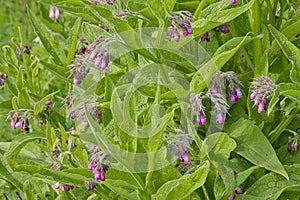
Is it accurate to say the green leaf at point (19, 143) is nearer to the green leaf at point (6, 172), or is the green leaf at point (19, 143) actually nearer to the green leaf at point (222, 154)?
the green leaf at point (6, 172)

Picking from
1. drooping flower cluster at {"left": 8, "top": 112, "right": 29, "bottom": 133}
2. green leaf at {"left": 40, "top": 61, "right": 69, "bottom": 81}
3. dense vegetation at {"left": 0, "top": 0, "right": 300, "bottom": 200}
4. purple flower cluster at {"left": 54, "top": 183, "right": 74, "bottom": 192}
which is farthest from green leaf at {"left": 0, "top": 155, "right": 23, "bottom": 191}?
green leaf at {"left": 40, "top": 61, "right": 69, "bottom": 81}

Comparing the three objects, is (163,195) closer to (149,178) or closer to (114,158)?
(149,178)

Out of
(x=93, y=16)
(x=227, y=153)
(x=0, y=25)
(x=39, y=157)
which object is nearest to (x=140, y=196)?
(x=227, y=153)

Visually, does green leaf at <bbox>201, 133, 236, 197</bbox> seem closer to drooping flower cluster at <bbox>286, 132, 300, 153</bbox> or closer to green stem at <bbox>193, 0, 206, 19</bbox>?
drooping flower cluster at <bbox>286, 132, 300, 153</bbox>

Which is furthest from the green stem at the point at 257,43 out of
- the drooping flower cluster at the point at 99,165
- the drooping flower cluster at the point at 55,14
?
the drooping flower cluster at the point at 55,14

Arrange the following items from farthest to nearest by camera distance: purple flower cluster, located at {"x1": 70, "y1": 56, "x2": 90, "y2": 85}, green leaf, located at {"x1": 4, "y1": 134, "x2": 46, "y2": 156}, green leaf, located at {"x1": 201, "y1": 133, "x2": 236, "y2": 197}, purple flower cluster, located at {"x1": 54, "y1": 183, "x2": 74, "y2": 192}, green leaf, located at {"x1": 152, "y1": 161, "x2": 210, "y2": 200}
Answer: green leaf, located at {"x1": 4, "y1": 134, "x2": 46, "y2": 156}
purple flower cluster, located at {"x1": 54, "y1": 183, "x2": 74, "y2": 192}
purple flower cluster, located at {"x1": 70, "y1": 56, "x2": 90, "y2": 85}
green leaf, located at {"x1": 201, "y1": 133, "x2": 236, "y2": 197}
green leaf, located at {"x1": 152, "y1": 161, "x2": 210, "y2": 200}
